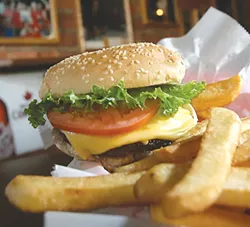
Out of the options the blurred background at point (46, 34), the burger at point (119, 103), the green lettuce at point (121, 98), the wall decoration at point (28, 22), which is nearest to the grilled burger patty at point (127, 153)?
the burger at point (119, 103)

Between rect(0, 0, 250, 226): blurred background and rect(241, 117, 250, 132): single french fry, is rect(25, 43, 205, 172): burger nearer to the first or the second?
rect(241, 117, 250, 132): single french fry

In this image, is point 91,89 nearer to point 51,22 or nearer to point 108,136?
point 108,136

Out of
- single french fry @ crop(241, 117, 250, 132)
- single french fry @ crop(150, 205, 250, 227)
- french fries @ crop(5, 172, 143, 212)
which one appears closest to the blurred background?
Result: single french fry @ crop(241, 117, 250, 132)

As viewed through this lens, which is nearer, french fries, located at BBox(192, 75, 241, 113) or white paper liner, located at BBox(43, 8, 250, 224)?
french fries, located at BBox(192, 75, 241, 113)

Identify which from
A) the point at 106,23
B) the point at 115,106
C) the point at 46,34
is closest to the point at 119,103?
the point at 115,106

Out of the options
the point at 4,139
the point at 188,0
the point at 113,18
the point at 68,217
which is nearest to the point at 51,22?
the point at 113,18

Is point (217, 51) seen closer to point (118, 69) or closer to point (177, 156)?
point (118, 69)
